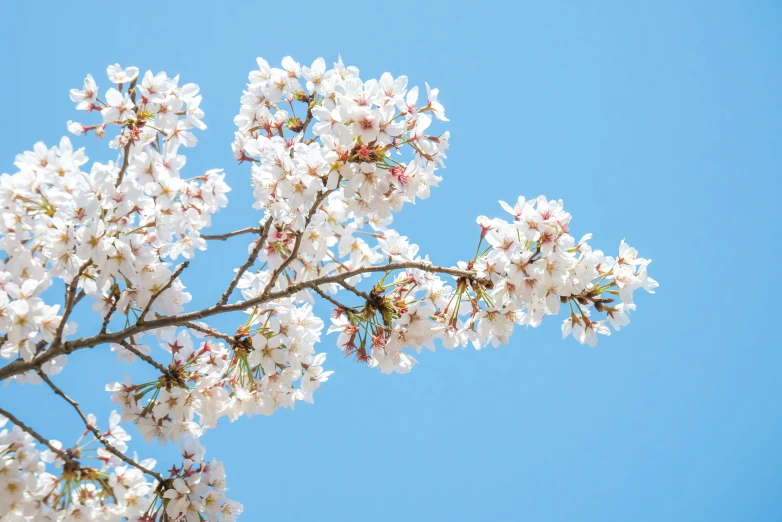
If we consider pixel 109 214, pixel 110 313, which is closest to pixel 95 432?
pixel 110 313

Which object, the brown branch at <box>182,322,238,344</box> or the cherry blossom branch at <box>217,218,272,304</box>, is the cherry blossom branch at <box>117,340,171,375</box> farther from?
the cherry blossom branch at <box>217,218,272,304</box>

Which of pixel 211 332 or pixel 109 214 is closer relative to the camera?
pixel 109 214

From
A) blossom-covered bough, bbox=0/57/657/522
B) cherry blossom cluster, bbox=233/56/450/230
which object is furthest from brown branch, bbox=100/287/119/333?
cherry blossom cluster, bbox=233/56/450/230

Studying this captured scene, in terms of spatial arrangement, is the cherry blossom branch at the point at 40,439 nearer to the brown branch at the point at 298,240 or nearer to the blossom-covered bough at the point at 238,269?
the blossom-covered bough at the point at 238,269

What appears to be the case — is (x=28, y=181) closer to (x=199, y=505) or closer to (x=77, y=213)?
(x=77, y=213)

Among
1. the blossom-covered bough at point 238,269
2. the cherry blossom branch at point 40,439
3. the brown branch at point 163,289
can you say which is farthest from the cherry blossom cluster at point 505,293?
the cherry blossom branch at point 40,439

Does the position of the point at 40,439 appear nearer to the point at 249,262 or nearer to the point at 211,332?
the point at 211,332
